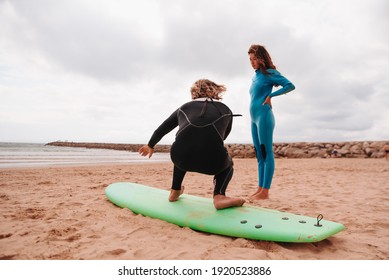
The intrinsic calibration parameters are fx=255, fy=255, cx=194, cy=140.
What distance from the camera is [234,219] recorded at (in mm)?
2072

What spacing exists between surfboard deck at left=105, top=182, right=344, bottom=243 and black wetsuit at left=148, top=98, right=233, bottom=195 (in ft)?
0.91

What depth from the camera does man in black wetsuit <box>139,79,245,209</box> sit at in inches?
84.7

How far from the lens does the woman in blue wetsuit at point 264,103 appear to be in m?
3.06

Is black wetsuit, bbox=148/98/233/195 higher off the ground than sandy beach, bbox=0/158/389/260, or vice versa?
black wetsuit, bbox=148/98/233/195

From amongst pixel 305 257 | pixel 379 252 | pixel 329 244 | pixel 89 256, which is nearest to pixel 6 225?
pixel 89 256

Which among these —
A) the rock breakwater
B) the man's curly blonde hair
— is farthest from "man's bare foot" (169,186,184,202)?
the rock breakwater

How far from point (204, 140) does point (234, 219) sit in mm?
689

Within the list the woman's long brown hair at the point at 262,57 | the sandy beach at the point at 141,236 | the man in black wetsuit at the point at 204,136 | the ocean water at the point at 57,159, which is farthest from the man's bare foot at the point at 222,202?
the ocean water at the point at 57,159

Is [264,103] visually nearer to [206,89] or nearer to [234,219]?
[206,89]

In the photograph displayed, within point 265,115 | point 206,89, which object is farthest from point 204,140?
point 265,115

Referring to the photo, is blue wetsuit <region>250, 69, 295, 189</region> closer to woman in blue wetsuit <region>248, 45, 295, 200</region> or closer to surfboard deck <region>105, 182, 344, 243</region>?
woman in blue wetsuit <region>248, 45, 295, 200</region>

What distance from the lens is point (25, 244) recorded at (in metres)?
1.74

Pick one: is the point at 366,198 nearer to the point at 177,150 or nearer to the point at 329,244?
the point at 329,244
